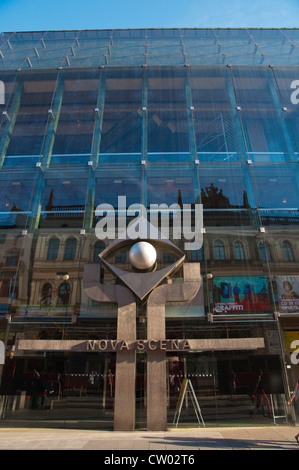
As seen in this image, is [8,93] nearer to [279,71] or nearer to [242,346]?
[279,71]

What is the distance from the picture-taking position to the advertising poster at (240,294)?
10.1m

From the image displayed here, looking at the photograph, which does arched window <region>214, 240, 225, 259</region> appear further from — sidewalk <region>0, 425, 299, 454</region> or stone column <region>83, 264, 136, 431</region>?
sidewalk <region>0, 425, 299, 454</region>

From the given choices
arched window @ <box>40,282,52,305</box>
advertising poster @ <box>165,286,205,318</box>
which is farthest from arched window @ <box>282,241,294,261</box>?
arched window @ <box>40,282,52,305</box>

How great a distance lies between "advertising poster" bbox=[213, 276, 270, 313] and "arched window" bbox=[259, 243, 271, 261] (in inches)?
29.6

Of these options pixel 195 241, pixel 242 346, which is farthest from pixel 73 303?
pixel 242 346

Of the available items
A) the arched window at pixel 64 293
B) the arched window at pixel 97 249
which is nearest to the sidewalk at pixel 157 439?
the arched window at pixel 64 293

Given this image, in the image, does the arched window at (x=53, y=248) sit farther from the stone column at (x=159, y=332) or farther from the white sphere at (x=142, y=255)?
the stone column at (x=159, y=332)

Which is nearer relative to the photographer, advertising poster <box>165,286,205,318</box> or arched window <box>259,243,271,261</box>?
advertising poster <box>165,286,205,318</box>

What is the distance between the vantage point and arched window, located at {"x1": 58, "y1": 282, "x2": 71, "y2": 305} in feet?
33.8

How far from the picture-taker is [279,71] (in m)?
15.2

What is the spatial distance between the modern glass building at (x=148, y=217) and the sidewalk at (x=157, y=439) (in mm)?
544

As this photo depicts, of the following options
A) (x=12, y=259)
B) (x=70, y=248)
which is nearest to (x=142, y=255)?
(x=70, y=248)

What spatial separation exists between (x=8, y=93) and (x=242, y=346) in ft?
51.5
